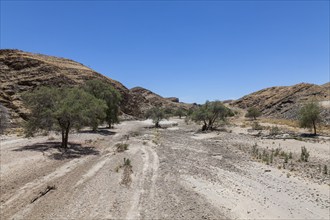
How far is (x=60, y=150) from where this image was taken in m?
30.5

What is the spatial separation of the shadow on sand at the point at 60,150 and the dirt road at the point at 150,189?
36cm

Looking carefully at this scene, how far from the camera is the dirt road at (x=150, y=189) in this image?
14.7m

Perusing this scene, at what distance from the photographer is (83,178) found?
67.4ft

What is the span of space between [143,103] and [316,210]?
13243cm

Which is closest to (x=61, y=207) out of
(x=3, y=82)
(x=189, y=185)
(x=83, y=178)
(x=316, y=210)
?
(x=83, y=178)

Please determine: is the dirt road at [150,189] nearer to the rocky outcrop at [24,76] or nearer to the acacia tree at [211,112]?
the acacia tree at [211,112]

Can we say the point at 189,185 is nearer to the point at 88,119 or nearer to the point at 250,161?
the point at 250,161

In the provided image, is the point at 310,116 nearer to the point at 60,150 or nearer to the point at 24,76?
the point at 60,150

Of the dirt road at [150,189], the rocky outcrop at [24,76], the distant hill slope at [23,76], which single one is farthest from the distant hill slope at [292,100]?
the dirt road at [150,189]

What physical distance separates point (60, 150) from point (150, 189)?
52.5ft

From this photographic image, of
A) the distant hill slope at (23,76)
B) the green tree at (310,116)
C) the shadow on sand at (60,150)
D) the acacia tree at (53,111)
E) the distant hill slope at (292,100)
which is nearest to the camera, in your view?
the shadow on sand at (60,150)

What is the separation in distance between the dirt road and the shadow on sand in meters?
0.36

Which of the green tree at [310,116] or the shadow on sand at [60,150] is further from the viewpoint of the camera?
the green tree at [310,116]

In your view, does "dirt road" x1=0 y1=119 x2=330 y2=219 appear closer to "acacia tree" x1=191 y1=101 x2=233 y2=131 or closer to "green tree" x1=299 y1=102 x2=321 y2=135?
"green tree" x1=299 y1=102 x2=321 y2=135
